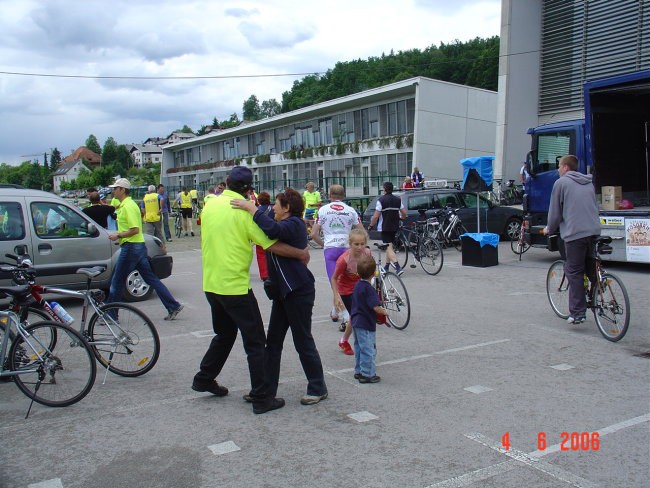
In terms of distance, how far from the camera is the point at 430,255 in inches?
488

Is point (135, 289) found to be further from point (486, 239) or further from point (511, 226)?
point (511, 226)

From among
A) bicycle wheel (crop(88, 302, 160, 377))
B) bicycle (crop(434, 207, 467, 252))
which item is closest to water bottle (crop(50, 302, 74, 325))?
bicycle wheel (crop(88, 302, 160, 377))

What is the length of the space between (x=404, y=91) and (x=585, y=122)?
24194 mm

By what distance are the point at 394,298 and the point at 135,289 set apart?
15.9 feet

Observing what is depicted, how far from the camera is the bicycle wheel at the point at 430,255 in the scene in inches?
482

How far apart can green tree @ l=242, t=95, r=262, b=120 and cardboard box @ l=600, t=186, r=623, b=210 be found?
144m

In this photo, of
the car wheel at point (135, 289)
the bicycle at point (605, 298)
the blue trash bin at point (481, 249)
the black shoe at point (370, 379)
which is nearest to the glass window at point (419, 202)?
the blue trash bin at point (481, 249)

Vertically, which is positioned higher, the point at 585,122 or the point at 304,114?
the point at 304,114

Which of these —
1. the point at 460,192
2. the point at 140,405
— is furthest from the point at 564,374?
the point at 460,192

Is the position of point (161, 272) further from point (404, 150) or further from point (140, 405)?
point (404, 150)

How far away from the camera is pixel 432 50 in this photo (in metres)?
70.1

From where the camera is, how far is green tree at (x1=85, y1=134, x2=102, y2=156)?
644 feet

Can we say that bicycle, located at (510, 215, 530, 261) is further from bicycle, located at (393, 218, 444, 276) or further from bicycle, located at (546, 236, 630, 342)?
bicycle, located at (546, 236, 630, 342)

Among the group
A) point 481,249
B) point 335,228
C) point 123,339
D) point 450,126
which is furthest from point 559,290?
point 450,126
